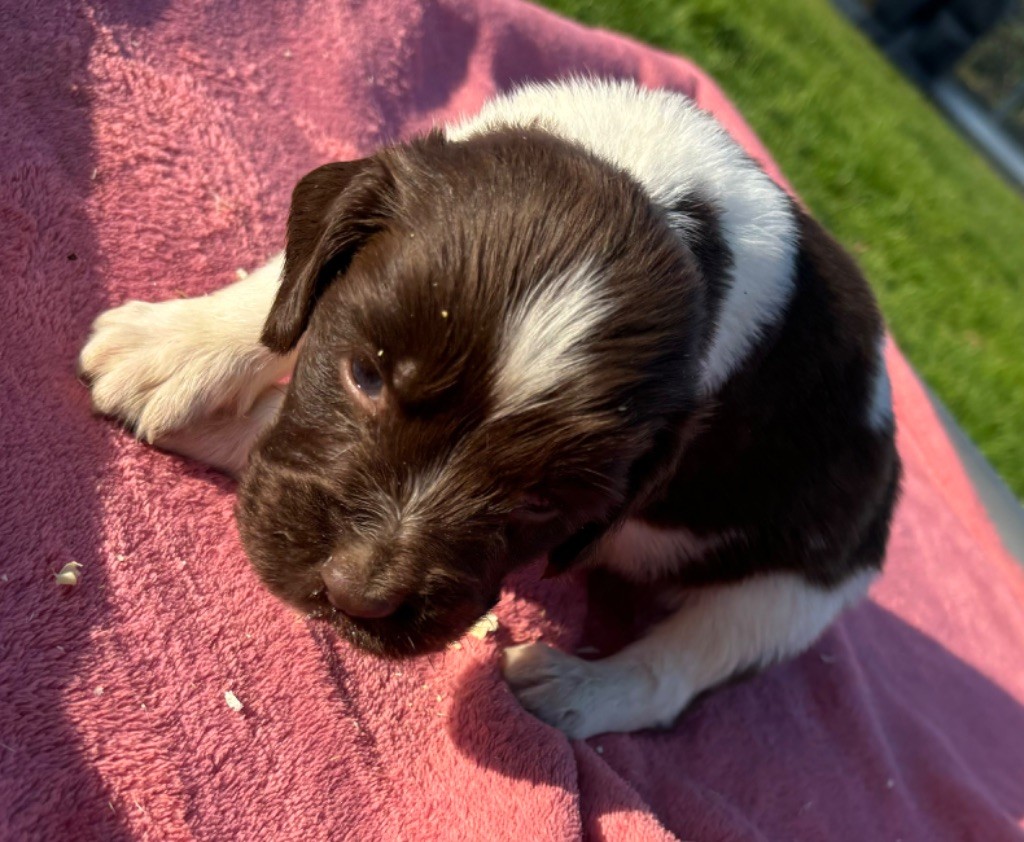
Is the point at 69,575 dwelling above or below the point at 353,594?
below

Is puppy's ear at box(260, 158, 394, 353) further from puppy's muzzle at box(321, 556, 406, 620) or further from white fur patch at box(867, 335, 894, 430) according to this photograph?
white fur patch at box(867, 335, 894, 430)

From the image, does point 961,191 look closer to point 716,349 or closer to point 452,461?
point 716,349

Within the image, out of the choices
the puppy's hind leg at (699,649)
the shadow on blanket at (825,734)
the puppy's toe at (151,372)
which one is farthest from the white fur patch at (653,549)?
the puppy's toe at (151,372)

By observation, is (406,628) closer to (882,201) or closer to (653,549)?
(653,549)

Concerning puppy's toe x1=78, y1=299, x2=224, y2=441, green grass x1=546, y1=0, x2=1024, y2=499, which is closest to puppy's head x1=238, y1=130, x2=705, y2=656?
puppy's toe x1=78, y1=299, x2=224, y2=441

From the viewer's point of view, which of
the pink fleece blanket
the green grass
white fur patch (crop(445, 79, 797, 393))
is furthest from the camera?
the green grass

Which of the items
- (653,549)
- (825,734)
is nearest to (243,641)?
(653,549)

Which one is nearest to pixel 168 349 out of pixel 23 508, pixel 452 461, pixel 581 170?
pixel 23 508
